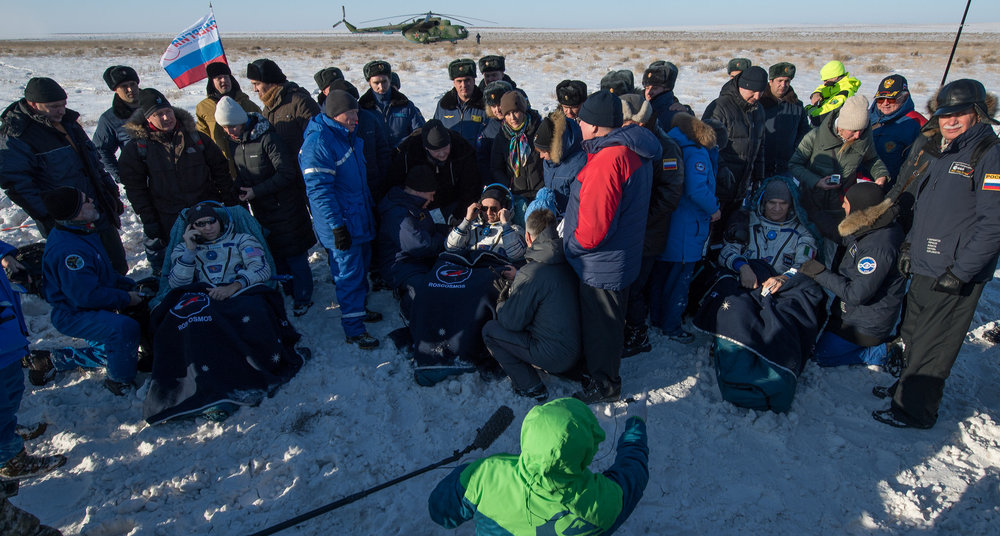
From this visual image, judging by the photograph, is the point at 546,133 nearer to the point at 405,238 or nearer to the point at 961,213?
the point at 405,238

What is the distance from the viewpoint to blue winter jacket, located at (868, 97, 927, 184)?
558cm

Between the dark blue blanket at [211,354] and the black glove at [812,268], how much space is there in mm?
3976

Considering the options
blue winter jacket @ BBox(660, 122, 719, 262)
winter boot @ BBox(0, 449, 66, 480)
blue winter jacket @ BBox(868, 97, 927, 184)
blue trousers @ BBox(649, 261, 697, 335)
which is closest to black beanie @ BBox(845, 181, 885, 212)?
blue winter jacket @ BBox(660, 122, 719, 262)

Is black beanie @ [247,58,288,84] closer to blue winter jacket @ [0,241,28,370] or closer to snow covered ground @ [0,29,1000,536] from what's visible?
snow covered ground @ [0,29,1000,536]

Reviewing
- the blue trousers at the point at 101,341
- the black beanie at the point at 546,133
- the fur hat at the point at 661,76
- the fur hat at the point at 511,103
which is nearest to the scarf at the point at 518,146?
the fur hat at the point at 511,103

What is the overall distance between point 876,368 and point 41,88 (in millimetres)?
7177

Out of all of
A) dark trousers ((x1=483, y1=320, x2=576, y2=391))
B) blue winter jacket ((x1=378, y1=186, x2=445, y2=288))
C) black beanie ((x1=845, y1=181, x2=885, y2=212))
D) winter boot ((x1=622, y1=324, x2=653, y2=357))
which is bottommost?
winter boot ((x1=622, y1=324, x2=653, y2=357))

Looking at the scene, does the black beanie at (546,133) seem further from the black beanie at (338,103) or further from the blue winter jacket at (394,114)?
the blue winter jacket at (394,114)

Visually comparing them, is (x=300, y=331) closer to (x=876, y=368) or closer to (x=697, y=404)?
(x=697, y=404)

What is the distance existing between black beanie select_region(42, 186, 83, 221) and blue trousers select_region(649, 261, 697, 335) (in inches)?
170

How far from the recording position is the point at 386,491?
3146 mm

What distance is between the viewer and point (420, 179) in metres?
4.67

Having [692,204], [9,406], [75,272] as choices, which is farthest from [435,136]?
[9,406]

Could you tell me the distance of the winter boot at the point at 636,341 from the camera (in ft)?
14.5
